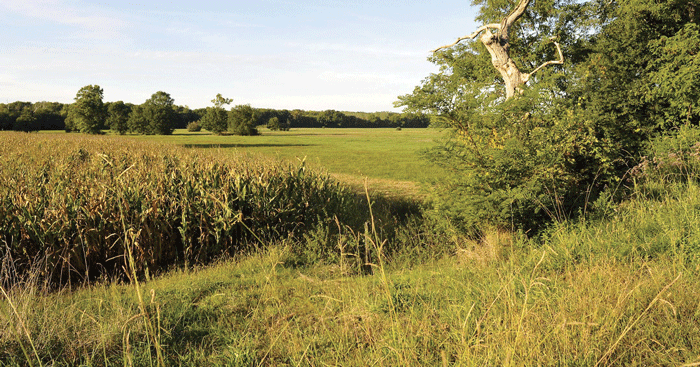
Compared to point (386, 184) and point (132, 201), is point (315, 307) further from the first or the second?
point (386, 184)

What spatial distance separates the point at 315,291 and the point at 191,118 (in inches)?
5489

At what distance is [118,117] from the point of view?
3620 inches

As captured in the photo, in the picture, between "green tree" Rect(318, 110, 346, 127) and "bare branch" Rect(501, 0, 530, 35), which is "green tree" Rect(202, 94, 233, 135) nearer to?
"green tree" Rect(318, 110, 346, 127)

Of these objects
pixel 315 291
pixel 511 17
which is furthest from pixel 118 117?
pixel 315 291

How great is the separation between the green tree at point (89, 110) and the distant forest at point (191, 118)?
373 centimetres

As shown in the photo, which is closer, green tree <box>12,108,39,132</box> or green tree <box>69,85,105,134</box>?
green tree <box>69,85,105,134</box>

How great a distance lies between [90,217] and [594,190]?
37.0 feet

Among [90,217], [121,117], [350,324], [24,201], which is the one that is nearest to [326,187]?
[90,217]

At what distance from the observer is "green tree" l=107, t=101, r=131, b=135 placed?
299 feet

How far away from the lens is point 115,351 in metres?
3.90

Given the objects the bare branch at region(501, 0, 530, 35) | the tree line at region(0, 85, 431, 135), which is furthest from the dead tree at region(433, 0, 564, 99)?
the tree line at region(0, 85, 431, 135)

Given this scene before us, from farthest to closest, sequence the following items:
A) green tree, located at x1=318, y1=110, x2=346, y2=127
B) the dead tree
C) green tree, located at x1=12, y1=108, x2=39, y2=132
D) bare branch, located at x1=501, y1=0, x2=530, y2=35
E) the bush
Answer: green tree, located at x1=318, y1=110, x2=346, y2=127, green tree, located at x1=12, y1=108, x2=39, y2=132, bare branch, located at x1=501, y1=0, x2=530, y2=35, the dead tree, the bush

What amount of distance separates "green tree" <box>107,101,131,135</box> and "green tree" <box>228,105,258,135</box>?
22.8 meters

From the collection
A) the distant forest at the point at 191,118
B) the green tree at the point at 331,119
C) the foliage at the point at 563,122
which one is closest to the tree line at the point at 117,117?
the distant forest at the point at 191,118
